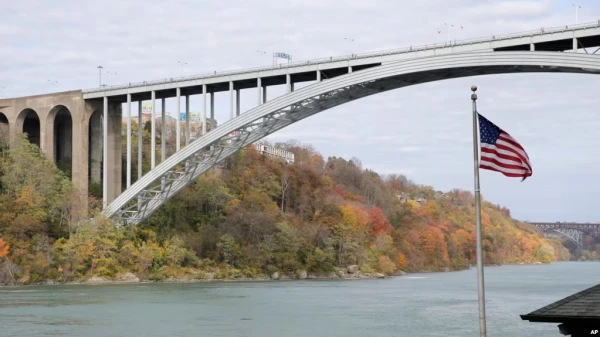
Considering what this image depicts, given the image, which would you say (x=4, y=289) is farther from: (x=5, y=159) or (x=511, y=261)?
→ (x=511, y=261)

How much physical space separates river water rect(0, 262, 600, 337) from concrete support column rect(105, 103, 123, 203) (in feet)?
17.6

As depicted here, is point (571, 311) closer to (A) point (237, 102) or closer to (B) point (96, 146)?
(A) point (237, 102)

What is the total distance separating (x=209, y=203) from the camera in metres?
48.4

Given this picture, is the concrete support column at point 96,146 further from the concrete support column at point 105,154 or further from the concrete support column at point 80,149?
the concrete support column at point 105,154

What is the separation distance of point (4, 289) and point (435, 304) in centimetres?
1721

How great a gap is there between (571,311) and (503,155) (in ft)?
9.67

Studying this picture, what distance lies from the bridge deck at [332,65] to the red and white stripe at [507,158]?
581 inches

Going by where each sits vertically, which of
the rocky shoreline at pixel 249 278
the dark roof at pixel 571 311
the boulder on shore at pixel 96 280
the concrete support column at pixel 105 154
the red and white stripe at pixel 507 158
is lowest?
the rocky shoreline at pixel 249 278

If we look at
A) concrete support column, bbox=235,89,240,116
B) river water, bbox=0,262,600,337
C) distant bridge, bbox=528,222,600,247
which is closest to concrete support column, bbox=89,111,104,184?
river water, bbox=0,262,600,337

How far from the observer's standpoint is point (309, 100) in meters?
32.3

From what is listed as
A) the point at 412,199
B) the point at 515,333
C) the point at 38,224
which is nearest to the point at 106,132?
the point at 38,224

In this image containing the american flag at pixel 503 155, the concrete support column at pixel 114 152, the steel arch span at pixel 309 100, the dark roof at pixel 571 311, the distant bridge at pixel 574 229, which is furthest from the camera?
the distant bridge at pixel 574 229

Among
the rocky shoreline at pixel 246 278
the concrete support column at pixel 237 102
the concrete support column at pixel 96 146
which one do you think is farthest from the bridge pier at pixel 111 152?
the concrete support column at pixel 237 102

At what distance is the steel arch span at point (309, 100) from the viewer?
84.0ft
